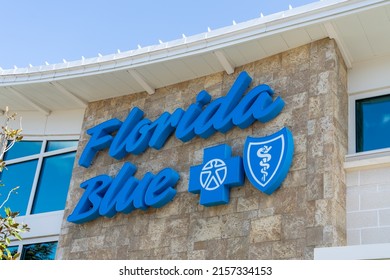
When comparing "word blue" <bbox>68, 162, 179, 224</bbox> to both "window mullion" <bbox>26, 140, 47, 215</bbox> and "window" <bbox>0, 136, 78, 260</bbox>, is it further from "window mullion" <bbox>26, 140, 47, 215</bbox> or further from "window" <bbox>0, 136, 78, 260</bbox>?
"window mullion" <bbox>26, 140, 47, 215</bbox>

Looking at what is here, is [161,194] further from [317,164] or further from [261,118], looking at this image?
[317,164]

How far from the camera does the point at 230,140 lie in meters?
9.22

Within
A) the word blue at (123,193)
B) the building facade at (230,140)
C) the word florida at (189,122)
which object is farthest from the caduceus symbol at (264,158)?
the word blue at (123,193)

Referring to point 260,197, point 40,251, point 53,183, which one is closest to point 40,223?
point 40,251

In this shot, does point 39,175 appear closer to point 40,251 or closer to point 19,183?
point 19,183

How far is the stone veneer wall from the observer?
26.0ft

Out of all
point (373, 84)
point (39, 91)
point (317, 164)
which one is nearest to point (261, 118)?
point (317, 164)

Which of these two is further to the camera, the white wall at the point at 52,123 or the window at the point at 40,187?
the white wall at the point at 52,123

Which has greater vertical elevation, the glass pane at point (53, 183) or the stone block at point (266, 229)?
the glass pane at point (53, 183)

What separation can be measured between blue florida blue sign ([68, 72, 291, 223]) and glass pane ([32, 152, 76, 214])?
848 mm

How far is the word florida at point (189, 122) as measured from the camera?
29.4 feet

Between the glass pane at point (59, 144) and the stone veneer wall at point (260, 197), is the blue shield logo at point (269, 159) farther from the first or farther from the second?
the glass pane at point (59, 144)

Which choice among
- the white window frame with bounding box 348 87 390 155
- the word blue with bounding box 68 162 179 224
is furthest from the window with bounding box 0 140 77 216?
the white window frame with bounding box 348 87 390 155

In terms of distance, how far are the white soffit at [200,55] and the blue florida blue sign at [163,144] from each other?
53 cm
